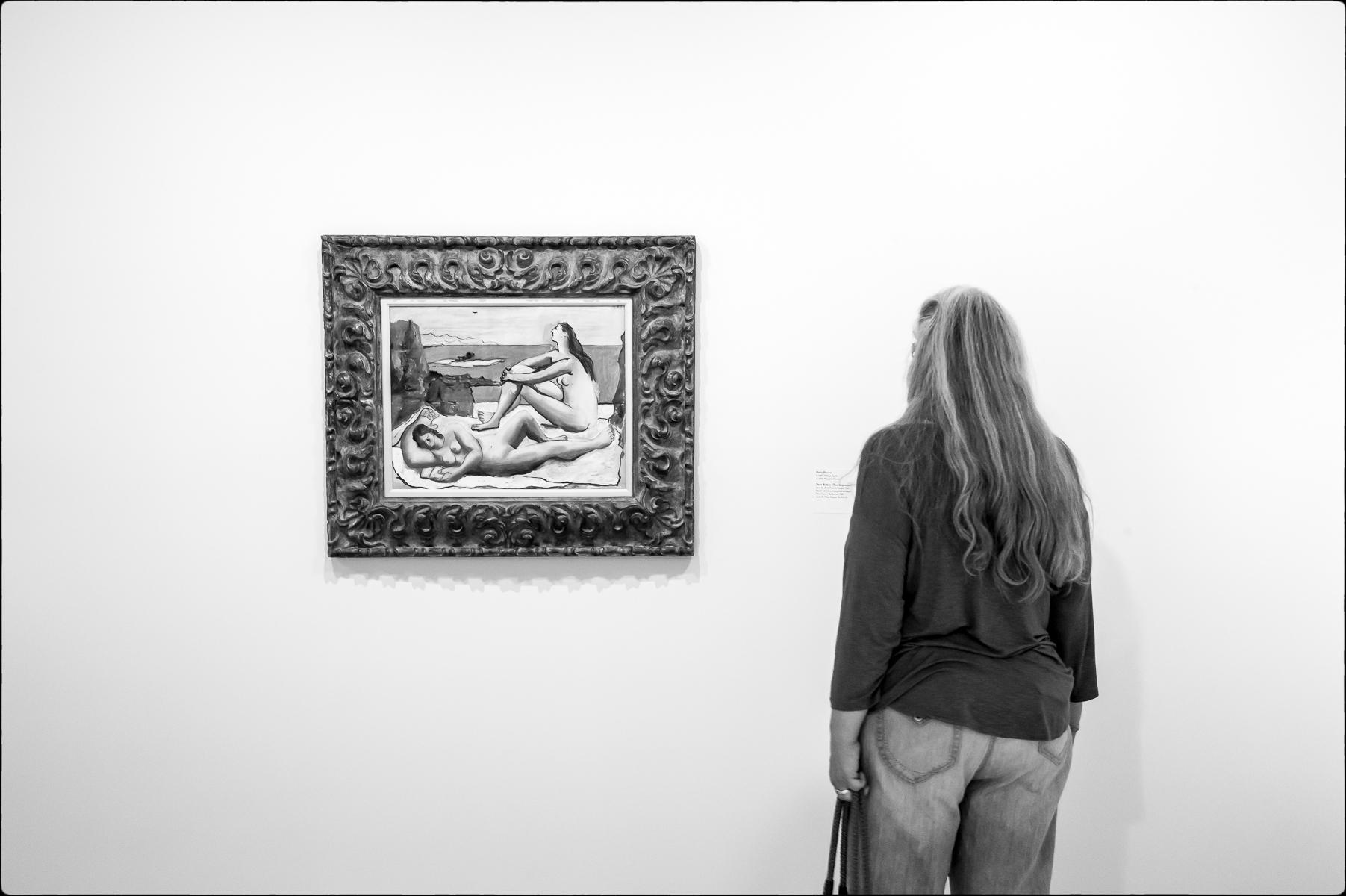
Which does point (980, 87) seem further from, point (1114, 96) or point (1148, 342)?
point (1148, 342)

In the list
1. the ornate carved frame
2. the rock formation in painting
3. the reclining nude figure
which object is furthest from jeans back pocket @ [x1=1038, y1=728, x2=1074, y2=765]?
the rock formation in painting

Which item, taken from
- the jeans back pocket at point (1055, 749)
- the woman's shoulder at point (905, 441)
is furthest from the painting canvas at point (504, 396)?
the jeans back pocket at point (1055, 749)

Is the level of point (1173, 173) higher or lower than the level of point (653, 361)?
higher

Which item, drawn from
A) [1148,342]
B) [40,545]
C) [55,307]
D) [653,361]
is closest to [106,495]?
[40,545]

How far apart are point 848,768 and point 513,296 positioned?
4.13ft

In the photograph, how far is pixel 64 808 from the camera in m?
2.01

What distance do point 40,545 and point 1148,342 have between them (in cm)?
274

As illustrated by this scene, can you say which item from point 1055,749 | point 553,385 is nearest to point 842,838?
point 1055,749

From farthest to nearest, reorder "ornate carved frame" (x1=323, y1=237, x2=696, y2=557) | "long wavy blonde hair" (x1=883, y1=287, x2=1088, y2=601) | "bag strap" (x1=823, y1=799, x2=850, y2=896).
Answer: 1. "ornate carved frame" (x1=323, y1=237, x2=696, y2=557)
2. "bag strap" (x1=823, y1=799, x2=850, y2=896)
3. "long wavy blonde hair" (x1=883, y1=287, x2=1088, y2=601)

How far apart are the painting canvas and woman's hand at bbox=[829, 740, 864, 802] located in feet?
2.64

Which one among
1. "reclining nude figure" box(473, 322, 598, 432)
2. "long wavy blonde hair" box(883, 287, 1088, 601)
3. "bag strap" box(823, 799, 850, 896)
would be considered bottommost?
"bag strap" box(823, 799, 850, 896)

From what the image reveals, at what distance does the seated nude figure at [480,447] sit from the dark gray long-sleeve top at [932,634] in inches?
30.3

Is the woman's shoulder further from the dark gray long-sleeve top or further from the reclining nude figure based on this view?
the reclining nude figure

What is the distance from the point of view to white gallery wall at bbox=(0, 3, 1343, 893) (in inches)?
75.9
